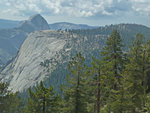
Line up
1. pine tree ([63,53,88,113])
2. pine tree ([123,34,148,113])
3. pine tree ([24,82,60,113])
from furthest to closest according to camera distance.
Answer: pine tree ([123,34,148,113])
pine tree ([24,82,60,113])
pine tree ([63,53,88,113])

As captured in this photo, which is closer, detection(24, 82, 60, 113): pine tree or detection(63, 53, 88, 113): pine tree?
detection(63, 53, 88, 113): pine tree

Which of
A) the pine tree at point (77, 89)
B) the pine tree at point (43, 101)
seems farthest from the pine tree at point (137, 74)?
the pine tree at point (43, 101)

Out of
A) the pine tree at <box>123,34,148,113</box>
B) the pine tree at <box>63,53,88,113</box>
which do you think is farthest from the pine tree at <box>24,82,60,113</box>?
the pine tree at <box>123,34,148,113</box>

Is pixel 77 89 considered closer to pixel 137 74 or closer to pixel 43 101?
pixel 43 101

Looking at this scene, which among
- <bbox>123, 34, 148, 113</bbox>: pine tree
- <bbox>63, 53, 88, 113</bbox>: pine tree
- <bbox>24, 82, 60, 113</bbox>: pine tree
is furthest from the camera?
<bbox>123, 34, 148, 113</bbox>: pine tree

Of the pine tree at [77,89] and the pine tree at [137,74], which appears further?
the pine tree at [137,74]

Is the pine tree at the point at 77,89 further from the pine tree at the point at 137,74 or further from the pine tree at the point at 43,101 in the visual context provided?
the pine tree at the point at 137,74

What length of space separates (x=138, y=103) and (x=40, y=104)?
14.5 metres

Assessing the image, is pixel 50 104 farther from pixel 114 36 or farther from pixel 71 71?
pixel 114 36

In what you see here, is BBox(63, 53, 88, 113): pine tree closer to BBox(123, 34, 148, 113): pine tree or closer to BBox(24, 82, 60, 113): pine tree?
BBox(24, 82, 60, 113): pine tree

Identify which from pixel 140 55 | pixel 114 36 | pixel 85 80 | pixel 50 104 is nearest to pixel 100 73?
pixel 85 80

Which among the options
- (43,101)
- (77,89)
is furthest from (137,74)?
(43,101)

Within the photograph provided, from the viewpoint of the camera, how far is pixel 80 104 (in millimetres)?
22875

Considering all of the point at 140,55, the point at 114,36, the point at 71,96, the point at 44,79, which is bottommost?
the point at 44,79
